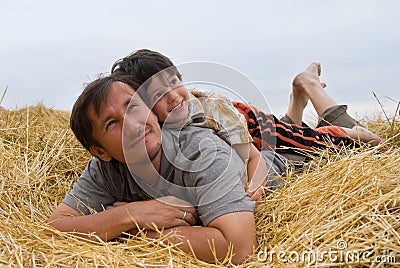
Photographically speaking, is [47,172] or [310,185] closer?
[310,185]

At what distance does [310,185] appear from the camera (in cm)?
208

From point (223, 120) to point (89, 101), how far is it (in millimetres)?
542

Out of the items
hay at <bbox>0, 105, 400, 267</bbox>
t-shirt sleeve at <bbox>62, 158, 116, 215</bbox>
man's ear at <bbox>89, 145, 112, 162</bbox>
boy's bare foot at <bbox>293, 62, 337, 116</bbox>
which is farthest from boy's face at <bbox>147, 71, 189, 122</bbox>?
boy's bare foot at <bbox>293, 62, 337, 116</bbox>

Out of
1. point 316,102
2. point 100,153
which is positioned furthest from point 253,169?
point 316,102

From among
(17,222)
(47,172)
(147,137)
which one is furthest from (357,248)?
(47,172)

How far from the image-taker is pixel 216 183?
1.85 m

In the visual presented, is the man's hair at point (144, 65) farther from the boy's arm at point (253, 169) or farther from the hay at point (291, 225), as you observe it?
the hay at point (291, 225)

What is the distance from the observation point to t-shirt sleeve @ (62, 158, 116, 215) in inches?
85.1

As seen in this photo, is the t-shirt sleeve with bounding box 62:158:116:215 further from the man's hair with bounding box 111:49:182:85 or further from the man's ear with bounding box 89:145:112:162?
the man's hair with bounding box 111:49:182:85

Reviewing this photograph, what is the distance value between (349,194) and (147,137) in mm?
723

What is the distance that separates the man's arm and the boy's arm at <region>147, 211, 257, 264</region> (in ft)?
0.28

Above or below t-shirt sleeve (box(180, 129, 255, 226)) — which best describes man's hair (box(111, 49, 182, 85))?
above

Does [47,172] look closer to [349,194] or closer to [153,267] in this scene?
[153,267]

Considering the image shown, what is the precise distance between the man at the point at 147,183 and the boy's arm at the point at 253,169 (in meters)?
0.09
